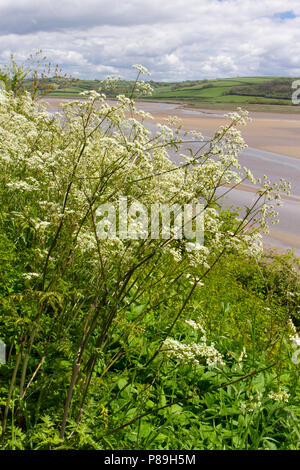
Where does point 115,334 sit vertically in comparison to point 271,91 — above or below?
below

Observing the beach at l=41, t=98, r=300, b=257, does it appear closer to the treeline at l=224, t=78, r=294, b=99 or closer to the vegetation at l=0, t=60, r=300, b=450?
the vegetation at l=0, t=60, r=300, b=450

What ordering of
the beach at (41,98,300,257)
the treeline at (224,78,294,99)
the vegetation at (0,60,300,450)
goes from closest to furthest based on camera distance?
1. the vegetation at (0,60,300,450)
2. the beach at (41,98,300,257)
3. the treeline at (224,78,294,99)

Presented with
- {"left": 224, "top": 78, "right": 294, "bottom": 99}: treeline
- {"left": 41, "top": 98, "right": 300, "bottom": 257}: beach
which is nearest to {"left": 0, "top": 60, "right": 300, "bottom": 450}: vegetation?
{"left": 41, "top": 98, "right": 300, "bottom": 257}: beach

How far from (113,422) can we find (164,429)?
1.67 feet

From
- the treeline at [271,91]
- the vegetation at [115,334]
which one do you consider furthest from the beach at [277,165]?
the treeline at [271,91]

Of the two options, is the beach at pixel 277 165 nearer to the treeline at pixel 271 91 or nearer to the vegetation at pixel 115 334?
the vegetation at pixel 115 334

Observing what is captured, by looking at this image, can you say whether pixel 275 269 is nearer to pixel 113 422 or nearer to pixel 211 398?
pixel 211 398

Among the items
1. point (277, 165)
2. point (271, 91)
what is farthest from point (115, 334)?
point (271, 91)

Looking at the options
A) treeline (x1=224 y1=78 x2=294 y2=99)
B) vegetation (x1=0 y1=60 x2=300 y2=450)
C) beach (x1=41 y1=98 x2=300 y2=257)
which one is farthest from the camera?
treeline (x1=224 y1=78 x2=294 y2=99)

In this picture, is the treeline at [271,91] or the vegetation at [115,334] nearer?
the vegetation at [115,334]

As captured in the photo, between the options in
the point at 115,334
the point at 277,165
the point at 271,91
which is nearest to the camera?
the point at 115,334

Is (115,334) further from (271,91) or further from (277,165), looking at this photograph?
A: (271,91)

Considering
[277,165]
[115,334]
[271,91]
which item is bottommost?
[115,334]
